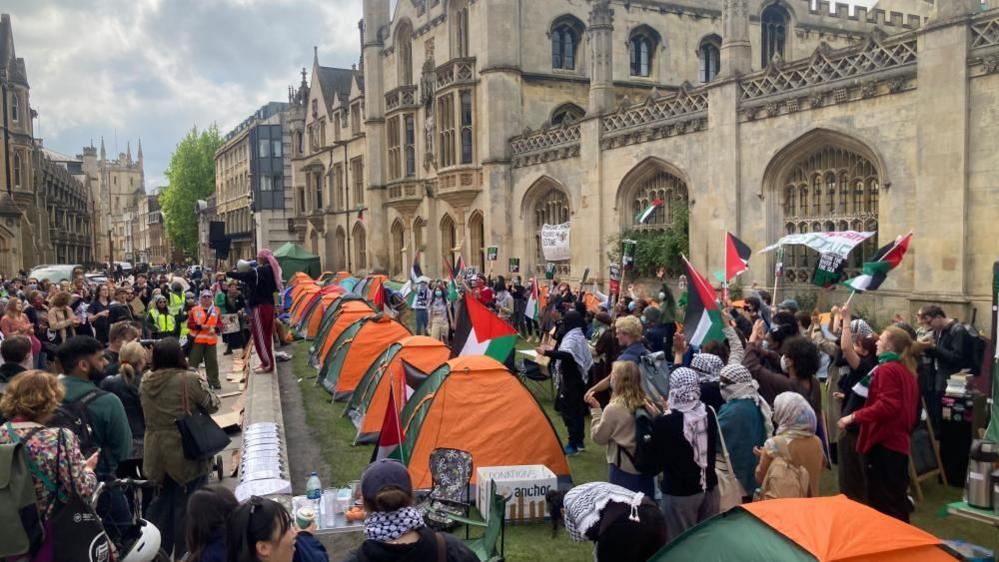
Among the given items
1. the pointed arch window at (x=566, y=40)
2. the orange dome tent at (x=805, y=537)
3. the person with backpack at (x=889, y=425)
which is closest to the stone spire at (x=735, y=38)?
the pointed arch window at (x=566, y=40)

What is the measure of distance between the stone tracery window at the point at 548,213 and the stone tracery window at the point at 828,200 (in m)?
8.76

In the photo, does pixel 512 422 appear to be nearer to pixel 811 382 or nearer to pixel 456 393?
pixel 456 393

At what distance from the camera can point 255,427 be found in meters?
8.48

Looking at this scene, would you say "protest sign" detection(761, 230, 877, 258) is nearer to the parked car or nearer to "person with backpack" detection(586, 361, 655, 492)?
"person with backpack" detection(586, 361, 655, 492)

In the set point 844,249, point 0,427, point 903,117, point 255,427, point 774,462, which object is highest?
point 903,117

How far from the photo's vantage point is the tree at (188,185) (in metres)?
68.8

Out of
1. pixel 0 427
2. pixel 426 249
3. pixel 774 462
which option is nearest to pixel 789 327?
pixel 774 462

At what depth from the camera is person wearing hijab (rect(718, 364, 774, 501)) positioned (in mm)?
5445

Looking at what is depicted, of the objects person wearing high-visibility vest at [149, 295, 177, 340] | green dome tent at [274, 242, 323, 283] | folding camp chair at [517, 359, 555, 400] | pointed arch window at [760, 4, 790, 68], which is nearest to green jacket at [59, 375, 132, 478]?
folding camp chair at [517, 359, 555, 400]

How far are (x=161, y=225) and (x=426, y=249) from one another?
91.0m

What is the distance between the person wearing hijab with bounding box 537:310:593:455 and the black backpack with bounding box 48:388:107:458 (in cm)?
488

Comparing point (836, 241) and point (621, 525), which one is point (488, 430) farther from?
point (836, 241)

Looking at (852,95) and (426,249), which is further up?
(852,95)

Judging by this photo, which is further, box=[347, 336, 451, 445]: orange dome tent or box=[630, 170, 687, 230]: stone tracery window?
box=[630, 170, 687, 230]: stone tracery window
